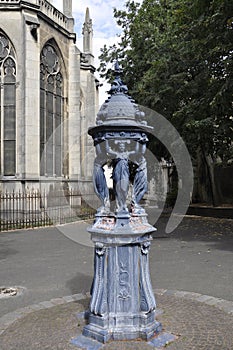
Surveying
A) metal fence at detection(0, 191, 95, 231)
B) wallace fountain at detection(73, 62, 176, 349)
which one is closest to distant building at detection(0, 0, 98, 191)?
metal fence at detection(0, 191, 95, 231)

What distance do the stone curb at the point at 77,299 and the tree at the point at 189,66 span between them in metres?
6.07

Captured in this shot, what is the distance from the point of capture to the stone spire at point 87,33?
25.8 m

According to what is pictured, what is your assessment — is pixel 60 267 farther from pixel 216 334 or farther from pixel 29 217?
pixel 29 217

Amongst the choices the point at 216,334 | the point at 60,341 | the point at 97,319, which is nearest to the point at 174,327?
the point at 216,334

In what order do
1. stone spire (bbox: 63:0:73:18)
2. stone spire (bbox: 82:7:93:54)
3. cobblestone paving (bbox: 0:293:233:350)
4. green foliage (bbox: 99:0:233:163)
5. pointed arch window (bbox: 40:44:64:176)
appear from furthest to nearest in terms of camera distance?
stone spire (bbox: 82:7:93:54), stone spire (bbox: 63:0:73:18), pointed arch window (bbox: 40:44:64:176), green foliage (bbox: 99:0:233:163), cobblestone paving (bbox: 0:293:233:350)

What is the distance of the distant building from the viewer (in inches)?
713

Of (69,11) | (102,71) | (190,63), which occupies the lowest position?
(190,63)

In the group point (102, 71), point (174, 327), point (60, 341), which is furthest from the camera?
point (102, 71)

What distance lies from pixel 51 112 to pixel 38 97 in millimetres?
2398

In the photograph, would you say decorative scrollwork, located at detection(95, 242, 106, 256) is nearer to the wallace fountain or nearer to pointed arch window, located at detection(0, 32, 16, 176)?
the wallace fountain

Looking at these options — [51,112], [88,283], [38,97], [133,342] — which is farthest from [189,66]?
[133,342]

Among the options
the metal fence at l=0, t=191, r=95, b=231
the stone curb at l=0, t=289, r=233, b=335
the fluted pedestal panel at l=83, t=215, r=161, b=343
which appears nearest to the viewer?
the fluted pedestal panel at l=83, t=215, r=161, b=343

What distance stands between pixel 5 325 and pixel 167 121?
42.8 feet

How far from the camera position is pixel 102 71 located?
22.3 metres
